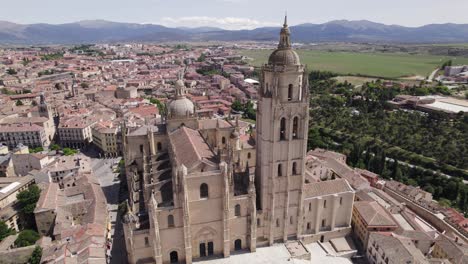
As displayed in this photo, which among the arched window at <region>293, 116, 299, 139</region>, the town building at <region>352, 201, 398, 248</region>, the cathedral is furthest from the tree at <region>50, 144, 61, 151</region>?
the town building at <region>352, 201, 398, 248</region>

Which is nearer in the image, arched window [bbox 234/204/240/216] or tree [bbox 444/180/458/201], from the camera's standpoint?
arched window [bbox 234/204/240/216]

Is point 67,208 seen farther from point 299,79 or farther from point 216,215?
point 299,79

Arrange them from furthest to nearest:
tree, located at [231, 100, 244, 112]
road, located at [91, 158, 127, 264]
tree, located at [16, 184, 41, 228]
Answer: tree, located at [231, 100, 244, 112]
tree, located at [16, 184, 41, 228]
road, located at [91, 158, 127, 264]

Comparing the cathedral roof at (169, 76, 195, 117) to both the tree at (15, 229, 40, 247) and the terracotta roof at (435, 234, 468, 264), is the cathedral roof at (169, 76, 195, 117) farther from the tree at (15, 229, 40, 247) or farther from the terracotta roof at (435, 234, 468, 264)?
the terracotta roof at (435, 234, 468, 264)

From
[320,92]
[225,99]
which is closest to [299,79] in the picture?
[225,99]

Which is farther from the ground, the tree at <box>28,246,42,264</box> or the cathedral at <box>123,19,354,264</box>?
the cathedral at <box>123,19,354,264</box>

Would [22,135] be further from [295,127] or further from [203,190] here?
[295,127]

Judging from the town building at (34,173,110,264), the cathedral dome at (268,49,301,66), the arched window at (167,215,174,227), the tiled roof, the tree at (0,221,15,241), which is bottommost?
the tree at (0,221,15,241)
